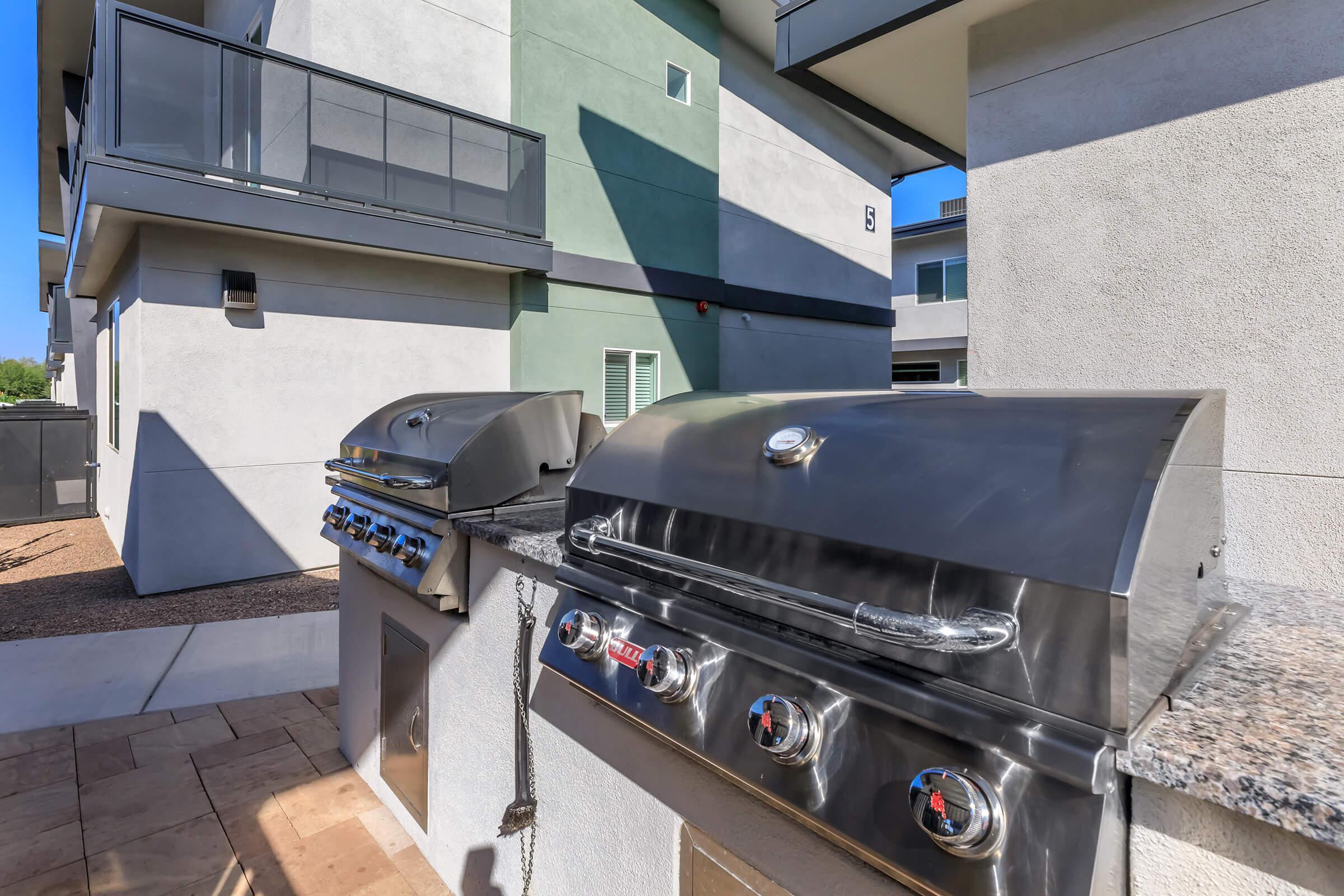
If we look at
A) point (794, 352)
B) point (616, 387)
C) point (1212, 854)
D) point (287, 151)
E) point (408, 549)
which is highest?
point (287, 151)

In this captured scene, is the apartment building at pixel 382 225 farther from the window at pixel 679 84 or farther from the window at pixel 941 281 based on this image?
the window at pixel 941 281

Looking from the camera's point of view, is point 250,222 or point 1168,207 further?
point 250,222

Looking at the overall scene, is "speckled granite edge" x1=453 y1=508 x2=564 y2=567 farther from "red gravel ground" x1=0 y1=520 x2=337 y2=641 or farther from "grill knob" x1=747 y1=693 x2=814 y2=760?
"red gravel ground" x1=0 y1=520 x2=337 y2=641

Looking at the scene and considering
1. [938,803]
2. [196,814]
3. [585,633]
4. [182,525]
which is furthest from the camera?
[182,525]

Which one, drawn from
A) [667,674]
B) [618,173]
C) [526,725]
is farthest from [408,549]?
[618,173]

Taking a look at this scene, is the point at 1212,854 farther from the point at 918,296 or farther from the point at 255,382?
the point at 918,296

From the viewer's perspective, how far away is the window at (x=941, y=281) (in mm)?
19594

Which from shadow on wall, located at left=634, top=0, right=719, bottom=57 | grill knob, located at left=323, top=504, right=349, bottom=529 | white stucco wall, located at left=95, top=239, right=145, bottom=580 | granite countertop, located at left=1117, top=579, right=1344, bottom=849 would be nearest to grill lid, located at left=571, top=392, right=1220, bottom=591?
granite countertop, located at left=1117, top=579, right=1344, bottom=849

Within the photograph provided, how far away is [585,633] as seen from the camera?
1.78m

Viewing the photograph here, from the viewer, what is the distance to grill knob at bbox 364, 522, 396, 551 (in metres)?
2.90

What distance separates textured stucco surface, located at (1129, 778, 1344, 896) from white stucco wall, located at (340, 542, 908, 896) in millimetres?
420

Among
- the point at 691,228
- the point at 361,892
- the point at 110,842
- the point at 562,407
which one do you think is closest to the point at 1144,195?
the point at 562,407

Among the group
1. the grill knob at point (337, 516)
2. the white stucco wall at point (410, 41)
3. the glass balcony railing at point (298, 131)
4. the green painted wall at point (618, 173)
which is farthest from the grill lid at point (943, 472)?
the white stucco wall at point (410, 41)

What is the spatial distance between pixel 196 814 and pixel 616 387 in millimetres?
7465
